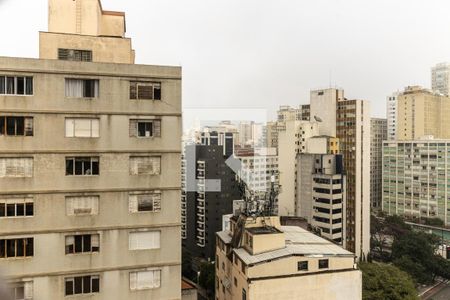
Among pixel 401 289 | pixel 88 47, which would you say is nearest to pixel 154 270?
pixel 88 47

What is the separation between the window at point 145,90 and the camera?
2.97 metres

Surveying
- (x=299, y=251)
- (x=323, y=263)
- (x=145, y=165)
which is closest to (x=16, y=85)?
(x=145, y=165)

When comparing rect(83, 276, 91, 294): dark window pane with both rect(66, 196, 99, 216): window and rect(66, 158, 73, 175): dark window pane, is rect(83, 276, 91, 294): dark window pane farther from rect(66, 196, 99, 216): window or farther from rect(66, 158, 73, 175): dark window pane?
rect(66, 158, 73, 175): dark window pane

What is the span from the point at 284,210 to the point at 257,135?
231cm

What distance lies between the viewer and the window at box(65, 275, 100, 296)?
2795 millimetres

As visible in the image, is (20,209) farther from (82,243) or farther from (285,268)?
(285,268)

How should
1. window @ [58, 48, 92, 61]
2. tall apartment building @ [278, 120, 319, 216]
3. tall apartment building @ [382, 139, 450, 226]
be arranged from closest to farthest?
1. window @ [58, 48, 92, 61]
2. tall apartment building @ [278, 120, 319, 216]
3. tall apartment building @ [382, 139, 450, 226]

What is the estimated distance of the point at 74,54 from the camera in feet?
10.2

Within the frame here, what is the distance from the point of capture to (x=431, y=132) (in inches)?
655

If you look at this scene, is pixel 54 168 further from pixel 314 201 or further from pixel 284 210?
pixel 284 210

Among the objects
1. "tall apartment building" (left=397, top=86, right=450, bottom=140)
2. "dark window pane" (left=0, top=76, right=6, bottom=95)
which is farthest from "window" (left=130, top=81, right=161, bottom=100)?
"tall apartment building" (left=397, top=86, right=450, bottom=140)

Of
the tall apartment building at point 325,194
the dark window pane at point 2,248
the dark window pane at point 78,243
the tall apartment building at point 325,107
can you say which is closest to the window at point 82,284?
the dark window pane at point 78,243

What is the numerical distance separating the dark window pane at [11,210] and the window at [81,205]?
1.12 feet

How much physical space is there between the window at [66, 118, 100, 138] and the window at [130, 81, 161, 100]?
34cm
